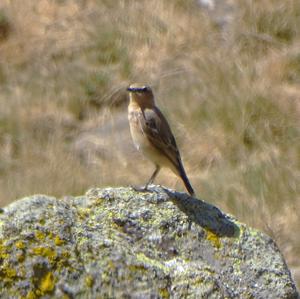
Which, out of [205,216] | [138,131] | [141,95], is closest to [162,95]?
[141,95]

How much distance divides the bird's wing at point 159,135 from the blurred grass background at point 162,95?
213 centimetres

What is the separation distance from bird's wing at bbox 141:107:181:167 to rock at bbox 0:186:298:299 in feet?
4.74

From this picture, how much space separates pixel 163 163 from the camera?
7.51 m

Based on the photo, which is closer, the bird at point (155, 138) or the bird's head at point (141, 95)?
the bird at point (155, 138)

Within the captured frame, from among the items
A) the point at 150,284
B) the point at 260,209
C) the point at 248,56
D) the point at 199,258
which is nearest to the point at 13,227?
the point at 150,284

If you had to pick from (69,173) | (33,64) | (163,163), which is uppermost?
(163,163)

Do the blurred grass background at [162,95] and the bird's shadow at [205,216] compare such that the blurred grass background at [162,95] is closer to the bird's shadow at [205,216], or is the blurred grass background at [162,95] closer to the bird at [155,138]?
the bird at [155,138]

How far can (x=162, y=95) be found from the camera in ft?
44.7

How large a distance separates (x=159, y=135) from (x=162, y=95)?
6.30 meters

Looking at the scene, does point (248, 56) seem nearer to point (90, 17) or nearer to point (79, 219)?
point (90, 17)

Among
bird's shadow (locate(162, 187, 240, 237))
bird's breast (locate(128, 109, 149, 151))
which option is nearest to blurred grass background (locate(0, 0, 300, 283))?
bird's breast (locate(128, 109, 149, 151))

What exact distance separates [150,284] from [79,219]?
0.54 metres

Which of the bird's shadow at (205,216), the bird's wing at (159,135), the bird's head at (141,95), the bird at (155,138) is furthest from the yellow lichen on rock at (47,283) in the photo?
the bird's head at (141,95)

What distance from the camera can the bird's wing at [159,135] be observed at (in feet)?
24.2
